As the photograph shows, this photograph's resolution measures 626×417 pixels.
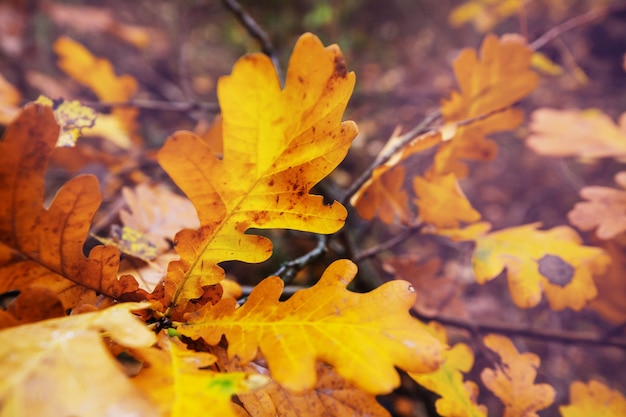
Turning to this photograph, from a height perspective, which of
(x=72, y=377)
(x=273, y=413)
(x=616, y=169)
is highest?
(x=72, y=377)

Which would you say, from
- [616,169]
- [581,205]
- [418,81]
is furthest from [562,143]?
[418,81]

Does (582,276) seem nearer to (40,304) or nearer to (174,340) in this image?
(174,340)

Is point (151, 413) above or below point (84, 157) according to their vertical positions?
below

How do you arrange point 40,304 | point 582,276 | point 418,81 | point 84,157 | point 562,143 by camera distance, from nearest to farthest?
1. point 40,304
2. point 582,276
3. point 562,143
4. point 84,157
5. point 418,81

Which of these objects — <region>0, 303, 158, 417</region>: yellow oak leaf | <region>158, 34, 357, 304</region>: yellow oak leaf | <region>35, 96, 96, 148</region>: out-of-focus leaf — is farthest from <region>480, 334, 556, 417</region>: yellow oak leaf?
<region>35, 96, 96, 148</region>: out-of-focus leaf

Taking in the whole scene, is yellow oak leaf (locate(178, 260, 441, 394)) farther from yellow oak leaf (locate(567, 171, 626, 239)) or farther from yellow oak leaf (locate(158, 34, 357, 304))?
yellow oak leaf (locate(567, 171, 626, 239))

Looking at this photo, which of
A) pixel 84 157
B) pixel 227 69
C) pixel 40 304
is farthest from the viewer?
pixel 227 69

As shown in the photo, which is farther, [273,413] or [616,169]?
[616,169]

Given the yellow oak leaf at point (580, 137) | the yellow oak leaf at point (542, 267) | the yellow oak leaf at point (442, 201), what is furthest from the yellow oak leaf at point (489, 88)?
the yellow oak leaf at point (580, 137)
